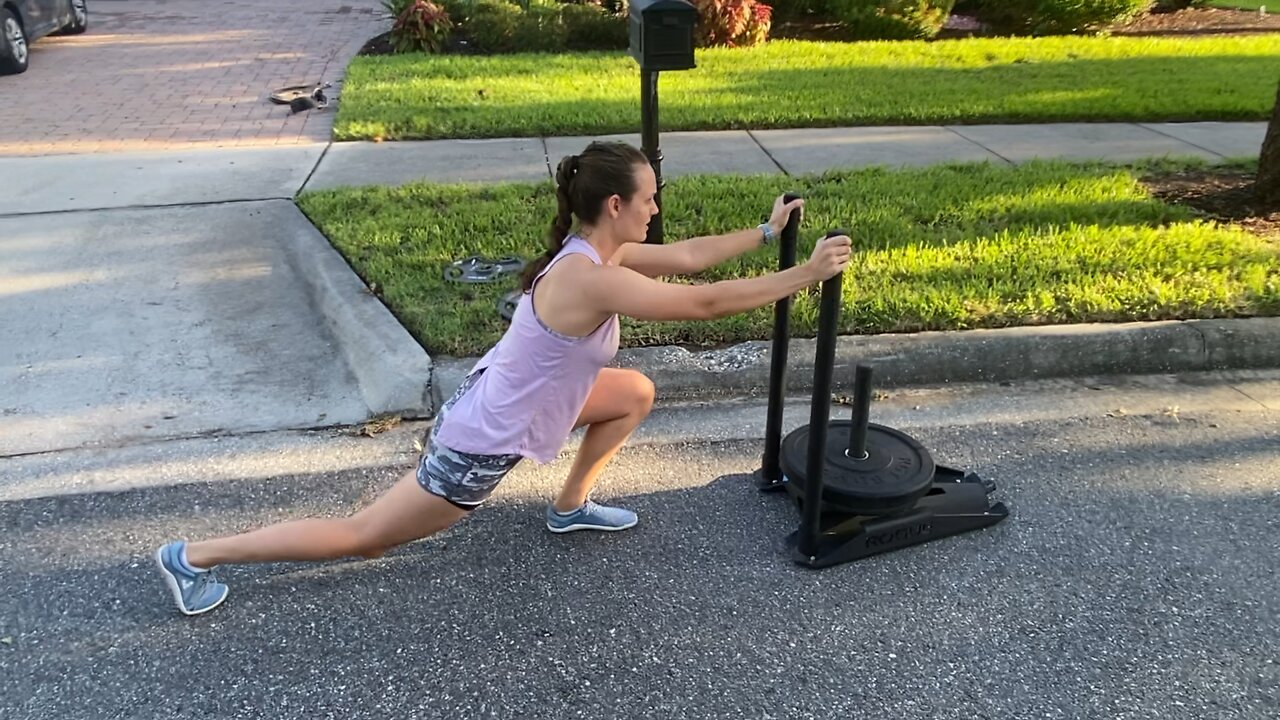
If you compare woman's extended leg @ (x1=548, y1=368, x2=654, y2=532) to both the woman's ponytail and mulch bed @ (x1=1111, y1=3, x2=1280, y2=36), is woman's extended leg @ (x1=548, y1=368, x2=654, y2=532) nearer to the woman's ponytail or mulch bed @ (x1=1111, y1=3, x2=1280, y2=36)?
the woman's ponytail

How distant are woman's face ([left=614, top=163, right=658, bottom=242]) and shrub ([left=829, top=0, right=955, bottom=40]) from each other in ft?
30.3

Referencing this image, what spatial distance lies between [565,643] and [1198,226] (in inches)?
176

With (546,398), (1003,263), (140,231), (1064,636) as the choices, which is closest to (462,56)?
(140,231)

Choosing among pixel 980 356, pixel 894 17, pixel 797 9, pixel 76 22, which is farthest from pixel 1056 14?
pixel 76 22

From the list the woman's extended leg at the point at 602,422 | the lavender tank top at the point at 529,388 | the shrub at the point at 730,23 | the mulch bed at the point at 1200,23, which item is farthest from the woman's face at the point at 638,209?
the mulch bed at the point at 1200,23

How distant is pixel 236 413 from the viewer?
3.87 meters

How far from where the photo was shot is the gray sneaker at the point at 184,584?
9.00 ft

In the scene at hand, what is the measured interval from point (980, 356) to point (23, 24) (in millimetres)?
10688

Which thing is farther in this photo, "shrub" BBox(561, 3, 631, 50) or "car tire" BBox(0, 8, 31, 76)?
"shrub" BBox(561, 3, 631, 50)

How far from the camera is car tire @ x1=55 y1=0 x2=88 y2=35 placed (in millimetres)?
12367

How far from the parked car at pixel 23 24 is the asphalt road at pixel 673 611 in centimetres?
864

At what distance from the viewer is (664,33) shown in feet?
13.9

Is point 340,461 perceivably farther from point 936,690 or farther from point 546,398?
point 936,690

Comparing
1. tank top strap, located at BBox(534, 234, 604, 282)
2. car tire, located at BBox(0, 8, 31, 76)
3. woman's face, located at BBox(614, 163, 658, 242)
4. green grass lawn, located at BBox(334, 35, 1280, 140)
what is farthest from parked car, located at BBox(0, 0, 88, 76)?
woman's face, located at BBox(614, 163, 658, 242)
